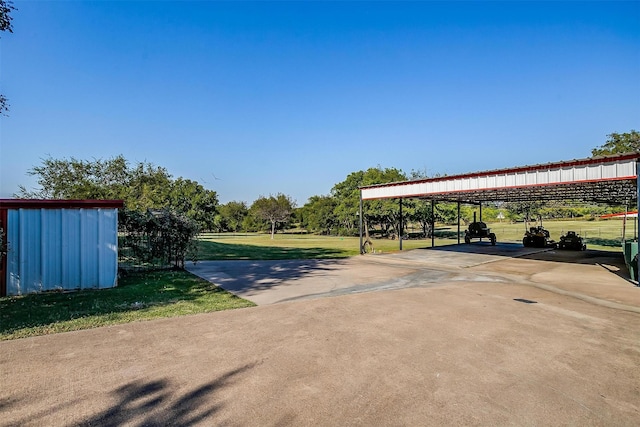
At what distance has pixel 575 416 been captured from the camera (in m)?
3.30

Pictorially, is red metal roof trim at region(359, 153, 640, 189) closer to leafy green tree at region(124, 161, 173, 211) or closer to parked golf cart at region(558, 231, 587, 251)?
parked golf cart at region(558, 231, 587, 251)

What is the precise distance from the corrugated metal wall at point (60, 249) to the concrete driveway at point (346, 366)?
14.6 feet

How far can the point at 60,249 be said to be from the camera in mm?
9203

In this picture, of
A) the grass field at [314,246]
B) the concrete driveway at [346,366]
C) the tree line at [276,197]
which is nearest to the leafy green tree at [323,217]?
the tree line at [276,197]

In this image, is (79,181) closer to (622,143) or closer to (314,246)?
(314,246)

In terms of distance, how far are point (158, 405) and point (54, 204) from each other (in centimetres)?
812

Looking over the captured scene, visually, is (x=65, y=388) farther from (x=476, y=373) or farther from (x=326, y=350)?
(x=476, y=373)

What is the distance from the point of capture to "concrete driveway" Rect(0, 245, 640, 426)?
3318 millimetres

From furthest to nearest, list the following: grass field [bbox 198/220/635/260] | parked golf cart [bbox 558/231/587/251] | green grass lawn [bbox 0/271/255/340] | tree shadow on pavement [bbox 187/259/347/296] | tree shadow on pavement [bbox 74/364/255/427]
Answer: parked golf cart [bbox 558/231/587/251]
grass field [bbox 198/220/635/260]
tree shadow on pavement [bbox 187/259/347/296]
green grass lawn [bbox 0/271/255/340]
tree shadow on pavement [bbox 74/364/255/427]

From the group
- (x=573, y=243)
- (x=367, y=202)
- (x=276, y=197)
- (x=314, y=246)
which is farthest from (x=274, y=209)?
(x=573, y=243)

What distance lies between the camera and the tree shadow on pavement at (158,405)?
10.3ft

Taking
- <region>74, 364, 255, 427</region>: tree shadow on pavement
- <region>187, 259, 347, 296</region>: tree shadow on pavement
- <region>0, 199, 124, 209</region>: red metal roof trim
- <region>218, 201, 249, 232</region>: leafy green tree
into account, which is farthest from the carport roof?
<region>218, 201, 249, 232</region>: leafy green tree

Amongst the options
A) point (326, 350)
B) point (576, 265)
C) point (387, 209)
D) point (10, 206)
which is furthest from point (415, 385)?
point (387, 209)

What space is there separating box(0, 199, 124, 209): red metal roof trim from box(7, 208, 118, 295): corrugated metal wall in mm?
102
